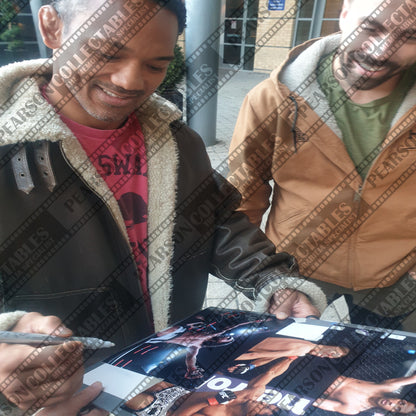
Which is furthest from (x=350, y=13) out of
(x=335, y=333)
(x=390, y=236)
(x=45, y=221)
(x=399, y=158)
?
(x=45, y=221)

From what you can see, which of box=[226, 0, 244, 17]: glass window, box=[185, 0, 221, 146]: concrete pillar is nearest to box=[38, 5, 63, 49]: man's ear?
box=[185, 0, 221, 146]: concrete pillar

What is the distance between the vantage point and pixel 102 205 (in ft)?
3.27

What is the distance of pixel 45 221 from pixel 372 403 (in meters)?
0.84

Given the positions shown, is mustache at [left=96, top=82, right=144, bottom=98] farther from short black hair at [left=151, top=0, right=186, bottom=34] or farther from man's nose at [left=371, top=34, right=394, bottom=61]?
man's nose at [left=371, top=34, right=394, bottom=61]

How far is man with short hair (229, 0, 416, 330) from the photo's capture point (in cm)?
140

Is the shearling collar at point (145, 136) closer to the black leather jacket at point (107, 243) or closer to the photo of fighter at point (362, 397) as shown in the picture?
the black leather jacket at point (107, 243)

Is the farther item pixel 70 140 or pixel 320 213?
pixel 320 213

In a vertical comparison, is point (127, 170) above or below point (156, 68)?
below

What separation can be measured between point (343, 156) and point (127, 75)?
2.96 feet

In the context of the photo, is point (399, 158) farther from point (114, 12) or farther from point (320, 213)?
point (114, 12)

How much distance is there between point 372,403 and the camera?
2.01 feet

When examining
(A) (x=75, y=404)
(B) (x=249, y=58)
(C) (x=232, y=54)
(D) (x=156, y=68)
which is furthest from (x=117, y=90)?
(C) (x=232, y=54)

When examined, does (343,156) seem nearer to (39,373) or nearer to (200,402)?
(200,402)

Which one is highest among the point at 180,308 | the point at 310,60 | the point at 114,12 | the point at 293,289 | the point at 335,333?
the point at 114,12
